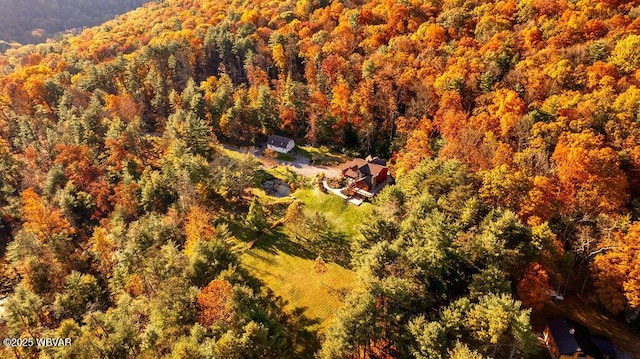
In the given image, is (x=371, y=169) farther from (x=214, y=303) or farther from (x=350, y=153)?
(x=214, y=303)

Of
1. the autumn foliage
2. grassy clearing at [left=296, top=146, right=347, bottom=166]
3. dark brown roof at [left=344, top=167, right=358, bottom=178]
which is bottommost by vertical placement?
grassy clearing at [left=296, top=146, right=347, bottom=166]

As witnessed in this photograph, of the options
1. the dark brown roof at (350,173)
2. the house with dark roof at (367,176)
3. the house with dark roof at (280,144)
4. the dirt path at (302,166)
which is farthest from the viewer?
the house with dark roof at (280,144)

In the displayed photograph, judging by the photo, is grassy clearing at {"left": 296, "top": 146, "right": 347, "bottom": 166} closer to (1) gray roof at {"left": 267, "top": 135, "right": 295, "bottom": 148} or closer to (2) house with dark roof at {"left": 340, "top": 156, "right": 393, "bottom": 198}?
(1) gray roof at {"left": 267, "top": 135, "right": 295, "bottom": 148}

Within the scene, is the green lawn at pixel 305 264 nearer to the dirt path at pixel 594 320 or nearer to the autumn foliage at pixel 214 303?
the autumn foliage at pixel 214 303

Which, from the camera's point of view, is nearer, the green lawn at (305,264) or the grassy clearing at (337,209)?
the green lawn at (305,264)

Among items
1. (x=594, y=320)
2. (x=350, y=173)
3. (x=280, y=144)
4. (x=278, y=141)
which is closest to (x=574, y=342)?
(x=594, y=320)

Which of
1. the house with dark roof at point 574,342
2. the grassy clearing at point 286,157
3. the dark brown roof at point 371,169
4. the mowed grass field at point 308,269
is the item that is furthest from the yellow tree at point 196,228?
the house with dark roof at point 574,342

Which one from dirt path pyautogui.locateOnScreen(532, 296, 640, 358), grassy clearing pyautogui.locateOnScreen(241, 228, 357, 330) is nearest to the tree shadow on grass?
grassy clearing pyautogui.locateOnScreen(241, 228, 357, 330)
